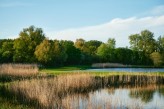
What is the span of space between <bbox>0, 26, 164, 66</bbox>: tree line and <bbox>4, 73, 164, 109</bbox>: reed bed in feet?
54.7

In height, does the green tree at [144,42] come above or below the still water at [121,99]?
above

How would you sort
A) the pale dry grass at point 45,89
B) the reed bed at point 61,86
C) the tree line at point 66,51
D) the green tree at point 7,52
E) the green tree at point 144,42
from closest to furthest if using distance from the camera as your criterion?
the pale dry grass at point 45,89, the reed bed at point 61,86, the tree line at point 66,51, the green tree at point 7,52, the green tree at point 144,42

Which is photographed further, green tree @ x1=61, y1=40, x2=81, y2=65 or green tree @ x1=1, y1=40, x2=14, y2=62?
green tree @ x1=61, y1=40, x2=81, y2=65

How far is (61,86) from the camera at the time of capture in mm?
19047

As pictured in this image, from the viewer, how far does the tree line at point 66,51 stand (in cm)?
4253

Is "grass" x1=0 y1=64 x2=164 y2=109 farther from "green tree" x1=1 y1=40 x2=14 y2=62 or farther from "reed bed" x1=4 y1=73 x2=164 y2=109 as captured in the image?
"green tree" x1=1 y1=40 x2=14 y2=62

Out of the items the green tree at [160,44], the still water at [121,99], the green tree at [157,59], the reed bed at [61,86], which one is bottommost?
the still water at [121,99]

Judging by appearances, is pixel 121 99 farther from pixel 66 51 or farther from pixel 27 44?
pixel 66 51

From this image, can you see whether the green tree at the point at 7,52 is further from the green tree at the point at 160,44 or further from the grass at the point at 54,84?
the green tree at the point at 160,44

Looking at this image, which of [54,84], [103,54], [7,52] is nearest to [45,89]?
[54,84]

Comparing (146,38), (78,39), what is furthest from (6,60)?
(146,38)

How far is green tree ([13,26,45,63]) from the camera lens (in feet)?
140

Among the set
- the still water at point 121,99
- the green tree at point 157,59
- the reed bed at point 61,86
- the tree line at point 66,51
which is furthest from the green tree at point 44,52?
the green tree at point 157,59

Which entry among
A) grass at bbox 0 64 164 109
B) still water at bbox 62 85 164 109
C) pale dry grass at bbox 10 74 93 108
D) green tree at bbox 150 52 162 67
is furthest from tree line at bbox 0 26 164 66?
pale dry grass at bbox 10 74 93 108
